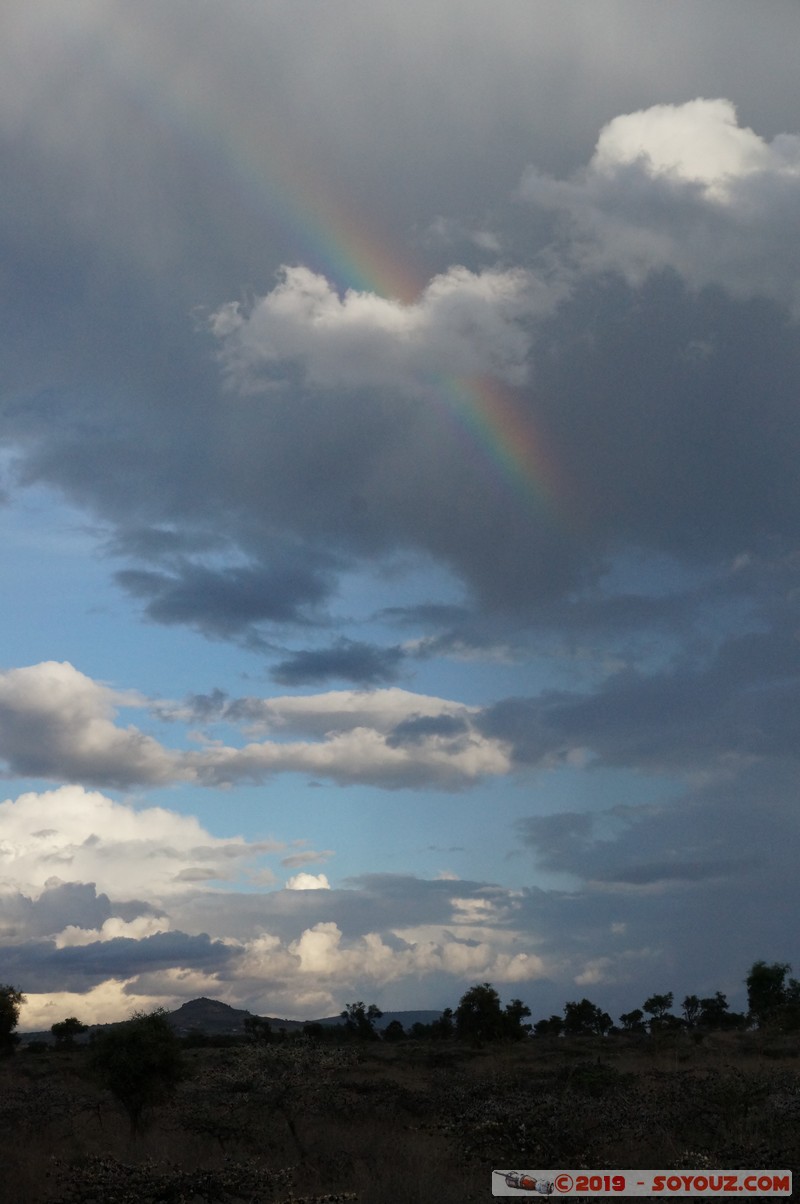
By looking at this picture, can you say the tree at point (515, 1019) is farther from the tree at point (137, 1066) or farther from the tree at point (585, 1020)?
the tree at point (137, 1066)

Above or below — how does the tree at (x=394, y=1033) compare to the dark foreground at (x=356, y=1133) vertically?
below

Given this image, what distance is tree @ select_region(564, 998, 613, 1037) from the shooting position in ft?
375

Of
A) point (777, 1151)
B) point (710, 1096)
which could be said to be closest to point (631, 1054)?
point (710, 1096)

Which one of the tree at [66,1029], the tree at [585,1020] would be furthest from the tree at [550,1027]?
the tree at [66,1029]

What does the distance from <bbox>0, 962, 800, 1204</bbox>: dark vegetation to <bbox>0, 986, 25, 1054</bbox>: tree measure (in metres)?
37.0

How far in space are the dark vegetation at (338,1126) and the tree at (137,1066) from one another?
7 centimetres

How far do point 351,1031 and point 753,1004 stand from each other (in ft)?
150

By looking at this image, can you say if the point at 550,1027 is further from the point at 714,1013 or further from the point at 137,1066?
the point at 137,1066

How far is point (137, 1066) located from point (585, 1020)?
274ft

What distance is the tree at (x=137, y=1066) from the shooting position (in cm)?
4303

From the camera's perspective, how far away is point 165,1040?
4525cm

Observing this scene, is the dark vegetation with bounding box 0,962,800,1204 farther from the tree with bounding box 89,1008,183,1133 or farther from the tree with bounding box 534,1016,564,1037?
the tree with bounding box 534,1016,564,1037

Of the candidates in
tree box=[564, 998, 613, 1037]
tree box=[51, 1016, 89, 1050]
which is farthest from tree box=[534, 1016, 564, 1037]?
tree box=[51, 1016, 89, 1050]

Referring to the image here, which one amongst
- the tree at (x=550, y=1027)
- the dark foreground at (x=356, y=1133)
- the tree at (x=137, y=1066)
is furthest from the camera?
the tree at (x=550, y=1027)
